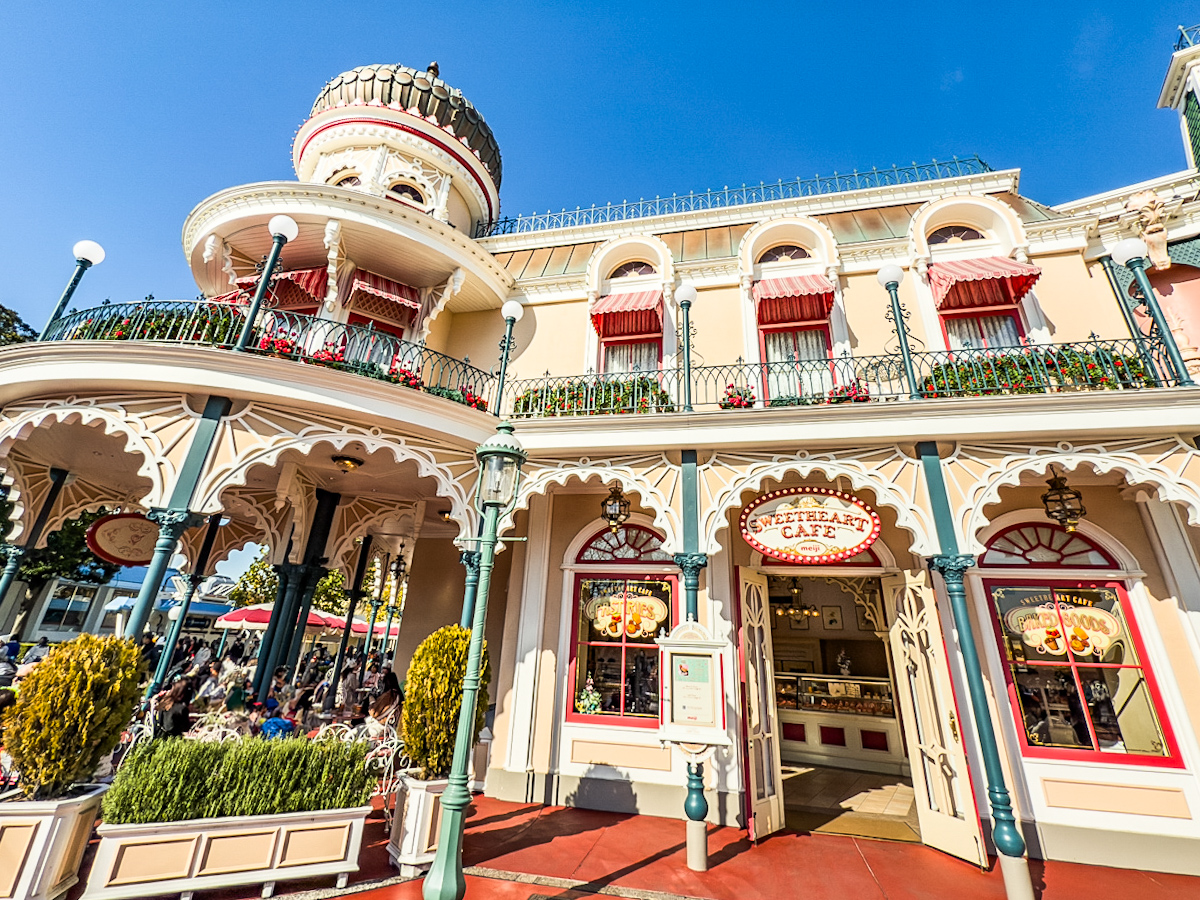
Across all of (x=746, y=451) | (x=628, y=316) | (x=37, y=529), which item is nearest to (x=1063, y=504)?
(x=746, y=451)

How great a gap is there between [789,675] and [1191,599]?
660cm

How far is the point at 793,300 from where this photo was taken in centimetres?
952

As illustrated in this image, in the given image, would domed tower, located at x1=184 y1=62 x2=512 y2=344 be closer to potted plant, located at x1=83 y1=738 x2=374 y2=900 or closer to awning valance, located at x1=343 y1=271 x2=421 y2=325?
awning valance, located at x1=343 y1=271 x2=421 y2=325

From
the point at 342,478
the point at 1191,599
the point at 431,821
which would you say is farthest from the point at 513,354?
the point at 1191,599

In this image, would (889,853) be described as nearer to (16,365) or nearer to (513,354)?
(513,354)

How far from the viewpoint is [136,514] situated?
394 inches

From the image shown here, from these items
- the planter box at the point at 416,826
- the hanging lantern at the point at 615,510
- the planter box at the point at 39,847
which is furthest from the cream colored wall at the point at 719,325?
the planter box at the point at 39,847

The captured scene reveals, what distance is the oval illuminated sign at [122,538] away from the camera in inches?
380

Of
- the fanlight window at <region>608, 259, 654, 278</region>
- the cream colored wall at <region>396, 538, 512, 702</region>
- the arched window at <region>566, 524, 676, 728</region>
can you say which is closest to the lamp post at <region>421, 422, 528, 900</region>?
the arched window at <region>566, 524, 676, 728</region>

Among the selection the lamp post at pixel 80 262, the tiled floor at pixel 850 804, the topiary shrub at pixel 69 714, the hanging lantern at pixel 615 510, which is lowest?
the tiled floor at pixel 850 804

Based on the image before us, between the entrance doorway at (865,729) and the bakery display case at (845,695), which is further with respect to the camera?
the bakery display case at (845,695)

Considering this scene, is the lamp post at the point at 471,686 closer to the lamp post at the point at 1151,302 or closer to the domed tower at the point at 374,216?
the domed tower at the point at 374,216

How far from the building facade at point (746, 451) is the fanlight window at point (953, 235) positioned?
0.20m

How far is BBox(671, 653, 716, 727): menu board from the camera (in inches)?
226
